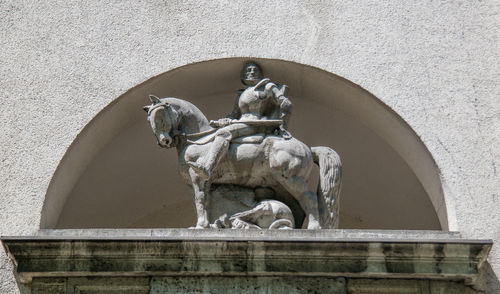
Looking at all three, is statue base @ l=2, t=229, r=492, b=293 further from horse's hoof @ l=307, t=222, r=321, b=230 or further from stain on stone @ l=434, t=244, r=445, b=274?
horse's hoof @ l=307, t=222, r=321, b=230

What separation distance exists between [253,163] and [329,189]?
0.58 metres

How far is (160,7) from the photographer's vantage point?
8719 millimetres

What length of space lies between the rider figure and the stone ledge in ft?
2.44

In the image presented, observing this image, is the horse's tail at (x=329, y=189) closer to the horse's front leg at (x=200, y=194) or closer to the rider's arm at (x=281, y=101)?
the rider's arm at (x=281, y=101)

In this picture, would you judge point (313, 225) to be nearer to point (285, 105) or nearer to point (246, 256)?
point (246, 256)

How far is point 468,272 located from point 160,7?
10.1 feet

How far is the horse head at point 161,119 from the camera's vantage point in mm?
8141

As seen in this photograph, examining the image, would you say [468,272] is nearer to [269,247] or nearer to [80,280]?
[269,247]

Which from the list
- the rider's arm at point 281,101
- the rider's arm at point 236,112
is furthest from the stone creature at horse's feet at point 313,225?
the rider's arm at point 236,112

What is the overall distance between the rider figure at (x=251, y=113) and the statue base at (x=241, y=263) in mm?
768

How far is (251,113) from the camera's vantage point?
330 inches

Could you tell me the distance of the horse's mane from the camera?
8273 mm

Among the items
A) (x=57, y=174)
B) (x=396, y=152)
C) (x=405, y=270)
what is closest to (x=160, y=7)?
(x=57, y=174)

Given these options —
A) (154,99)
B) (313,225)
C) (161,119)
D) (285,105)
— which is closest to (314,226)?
(313,225)
